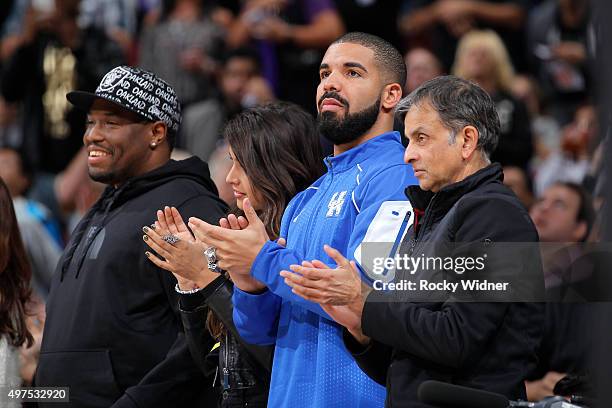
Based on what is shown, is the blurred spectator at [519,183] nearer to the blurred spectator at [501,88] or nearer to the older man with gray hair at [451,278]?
the blurred spectator at [501,88]

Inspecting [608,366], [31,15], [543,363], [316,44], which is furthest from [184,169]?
[31,15]

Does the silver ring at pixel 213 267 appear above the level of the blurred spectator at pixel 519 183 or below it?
below

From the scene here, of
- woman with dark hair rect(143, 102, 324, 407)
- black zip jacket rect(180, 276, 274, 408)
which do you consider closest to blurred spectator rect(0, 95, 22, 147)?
woman with dark hair rect(143, 102, 324, 407)

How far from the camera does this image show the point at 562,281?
3.88 metres

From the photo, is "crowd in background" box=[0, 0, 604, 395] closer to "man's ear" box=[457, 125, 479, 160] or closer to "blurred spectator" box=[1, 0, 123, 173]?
"blurred spectator" box=[1, 0, 123, 173]

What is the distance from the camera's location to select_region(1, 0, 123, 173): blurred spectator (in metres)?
8.66

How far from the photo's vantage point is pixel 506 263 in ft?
9.91

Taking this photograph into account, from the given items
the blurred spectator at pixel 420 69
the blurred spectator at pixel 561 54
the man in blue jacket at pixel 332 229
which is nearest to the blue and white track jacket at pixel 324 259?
the man in blue jacket at pixel 332 229

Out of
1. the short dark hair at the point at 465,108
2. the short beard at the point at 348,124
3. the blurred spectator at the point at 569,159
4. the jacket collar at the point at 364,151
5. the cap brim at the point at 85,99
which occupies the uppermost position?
the blurred spectator at the point at 569,159

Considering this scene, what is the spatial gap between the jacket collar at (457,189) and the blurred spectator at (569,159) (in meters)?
4.04

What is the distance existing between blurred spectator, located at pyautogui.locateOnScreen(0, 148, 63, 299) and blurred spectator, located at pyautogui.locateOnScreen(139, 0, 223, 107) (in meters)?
1.43

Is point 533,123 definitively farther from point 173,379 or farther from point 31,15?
point 173,379

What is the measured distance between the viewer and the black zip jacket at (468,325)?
118 inches

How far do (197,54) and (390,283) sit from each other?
227 inches
